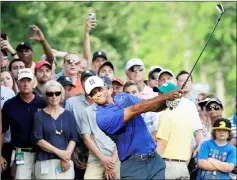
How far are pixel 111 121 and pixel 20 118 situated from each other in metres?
2.72

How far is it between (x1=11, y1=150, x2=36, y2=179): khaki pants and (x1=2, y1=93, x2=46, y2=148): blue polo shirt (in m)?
0.16

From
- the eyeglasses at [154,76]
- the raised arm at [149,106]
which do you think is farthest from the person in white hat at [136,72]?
the raised arm at [149,106]

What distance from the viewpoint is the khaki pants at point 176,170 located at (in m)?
13.8

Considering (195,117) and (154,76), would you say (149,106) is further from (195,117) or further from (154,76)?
(154,76)

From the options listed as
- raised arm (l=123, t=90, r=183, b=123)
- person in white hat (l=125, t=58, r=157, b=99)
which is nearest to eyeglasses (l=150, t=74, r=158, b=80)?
person in white hat (l=125, t=58, r=157, b=99)

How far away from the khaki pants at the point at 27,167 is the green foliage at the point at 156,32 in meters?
18.8

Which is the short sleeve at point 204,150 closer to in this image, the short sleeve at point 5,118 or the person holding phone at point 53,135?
the person holding phone at point 53,135

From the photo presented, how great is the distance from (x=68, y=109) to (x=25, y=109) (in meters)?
0.73

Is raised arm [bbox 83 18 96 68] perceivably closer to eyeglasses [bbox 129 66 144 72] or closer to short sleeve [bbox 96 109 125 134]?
eyeglasses [bbox 129 66 144 72]

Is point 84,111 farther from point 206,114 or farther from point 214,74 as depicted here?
point 214,74

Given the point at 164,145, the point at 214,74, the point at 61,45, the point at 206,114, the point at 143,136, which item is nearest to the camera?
the point at 143,136

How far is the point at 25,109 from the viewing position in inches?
555

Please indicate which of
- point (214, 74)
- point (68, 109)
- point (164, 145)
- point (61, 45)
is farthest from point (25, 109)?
point (214, 74)

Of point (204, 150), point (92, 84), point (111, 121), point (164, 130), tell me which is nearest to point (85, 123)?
point (164, 130)
